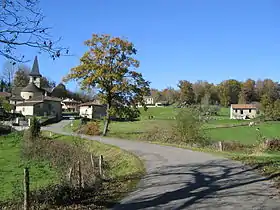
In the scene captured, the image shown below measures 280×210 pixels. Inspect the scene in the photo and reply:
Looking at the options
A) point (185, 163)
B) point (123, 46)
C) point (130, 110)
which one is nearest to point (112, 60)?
point (123, 46)

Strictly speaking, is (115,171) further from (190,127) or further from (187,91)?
(187,91)

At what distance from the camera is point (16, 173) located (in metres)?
22.5

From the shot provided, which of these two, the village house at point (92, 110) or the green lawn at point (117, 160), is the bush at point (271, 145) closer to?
the green lawn at point (117, 160)

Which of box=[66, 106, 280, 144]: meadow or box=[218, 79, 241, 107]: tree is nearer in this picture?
box=[66, 106, 280, 144]: meadow

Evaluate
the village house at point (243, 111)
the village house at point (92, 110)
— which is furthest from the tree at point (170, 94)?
the village house at point (92, 110)

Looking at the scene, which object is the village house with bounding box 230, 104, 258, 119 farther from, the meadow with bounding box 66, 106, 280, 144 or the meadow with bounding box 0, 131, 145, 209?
the meadow with bounding box 0, 131, 145, 209

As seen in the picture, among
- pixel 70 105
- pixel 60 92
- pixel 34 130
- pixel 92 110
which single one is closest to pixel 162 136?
pixel 34 130

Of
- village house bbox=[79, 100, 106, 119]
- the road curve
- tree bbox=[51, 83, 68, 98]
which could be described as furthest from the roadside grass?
tree bbox=[51, 83, 68, 98]

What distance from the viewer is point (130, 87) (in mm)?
38688

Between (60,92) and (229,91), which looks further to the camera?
(229,91)

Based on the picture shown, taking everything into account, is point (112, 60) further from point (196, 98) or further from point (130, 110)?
point (196, 98)

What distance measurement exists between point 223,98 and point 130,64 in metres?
101

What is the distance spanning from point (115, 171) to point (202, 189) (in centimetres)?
950

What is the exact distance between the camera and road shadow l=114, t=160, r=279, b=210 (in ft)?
31.5
